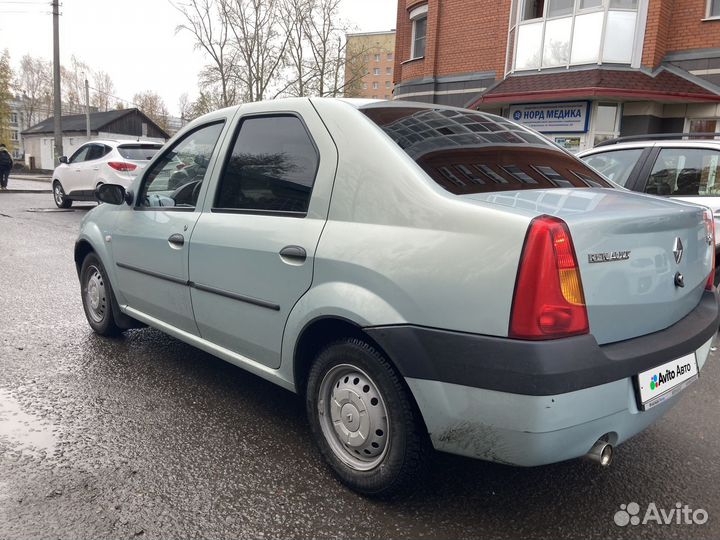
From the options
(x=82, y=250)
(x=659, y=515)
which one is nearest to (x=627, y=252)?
(x=659, y=515)

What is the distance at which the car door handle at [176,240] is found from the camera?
11.0ft

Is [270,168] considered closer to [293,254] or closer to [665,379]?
[293,254]

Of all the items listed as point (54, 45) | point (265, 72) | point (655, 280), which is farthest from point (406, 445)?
point (265, 72)

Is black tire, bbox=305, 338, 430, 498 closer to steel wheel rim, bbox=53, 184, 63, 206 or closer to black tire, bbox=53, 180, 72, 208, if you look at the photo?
black tire, bbox=53, 180, 72, 208

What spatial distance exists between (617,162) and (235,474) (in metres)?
4.78

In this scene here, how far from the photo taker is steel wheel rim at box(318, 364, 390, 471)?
237cm

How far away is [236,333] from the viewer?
9.89ft

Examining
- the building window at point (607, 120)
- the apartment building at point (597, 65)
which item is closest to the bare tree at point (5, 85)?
the apartment building at point (597, 65)

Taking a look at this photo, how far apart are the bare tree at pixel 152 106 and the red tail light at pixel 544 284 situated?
9055cm

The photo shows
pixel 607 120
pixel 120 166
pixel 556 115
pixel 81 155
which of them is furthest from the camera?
pixel 556 115

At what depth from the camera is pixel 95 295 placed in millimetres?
4562

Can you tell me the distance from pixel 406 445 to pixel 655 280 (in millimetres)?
1184

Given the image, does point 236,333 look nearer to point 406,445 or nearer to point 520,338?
point 406,445

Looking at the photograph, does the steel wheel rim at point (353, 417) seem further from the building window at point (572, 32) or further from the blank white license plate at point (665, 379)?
the building window at point (572, 32)
